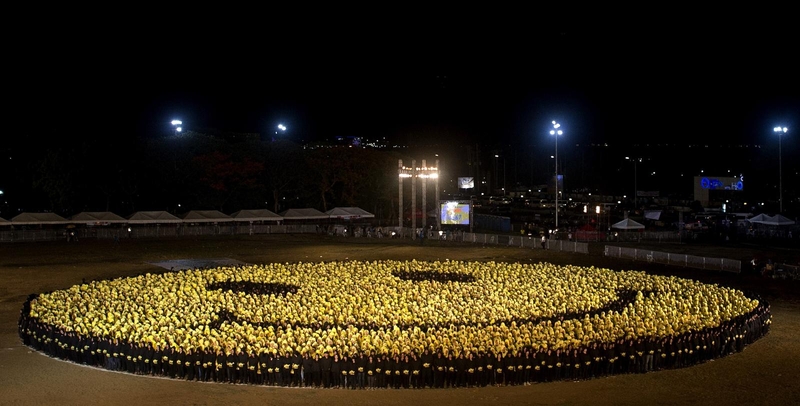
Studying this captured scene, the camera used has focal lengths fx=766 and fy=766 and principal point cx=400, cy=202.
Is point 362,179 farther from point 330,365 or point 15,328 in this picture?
point 330,365

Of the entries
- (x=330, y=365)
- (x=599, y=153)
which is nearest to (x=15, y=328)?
(x=330, y=365)

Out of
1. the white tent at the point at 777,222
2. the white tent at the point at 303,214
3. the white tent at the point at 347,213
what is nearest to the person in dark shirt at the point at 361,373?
the white tent at the point at 777,222

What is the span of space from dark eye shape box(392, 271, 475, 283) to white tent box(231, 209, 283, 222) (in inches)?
1479

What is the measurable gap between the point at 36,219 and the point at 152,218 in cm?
958

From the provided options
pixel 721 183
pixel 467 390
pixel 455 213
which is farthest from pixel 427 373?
pixel 721 183

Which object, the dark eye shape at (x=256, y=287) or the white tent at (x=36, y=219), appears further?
the white tent at (x=36, y=219)

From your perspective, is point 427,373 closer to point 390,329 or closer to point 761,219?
point 390,329

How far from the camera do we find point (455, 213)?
215 feet

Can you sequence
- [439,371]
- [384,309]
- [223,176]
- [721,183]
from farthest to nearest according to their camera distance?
1. [721,183]
2. [223,176]
3. [384,309]
4. [439,371]

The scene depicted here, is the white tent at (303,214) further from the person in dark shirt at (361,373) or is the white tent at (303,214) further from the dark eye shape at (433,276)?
the person in dark shirt at (361,373)

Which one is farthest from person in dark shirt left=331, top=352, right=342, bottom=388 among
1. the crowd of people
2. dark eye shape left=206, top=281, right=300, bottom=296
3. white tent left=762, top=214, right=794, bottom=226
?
white tent left=762, top=214, right=794, bottom=226

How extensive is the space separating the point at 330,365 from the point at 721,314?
1456 cm

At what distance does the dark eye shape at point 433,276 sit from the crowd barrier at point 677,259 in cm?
1493

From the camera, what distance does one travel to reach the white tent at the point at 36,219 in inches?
2519
